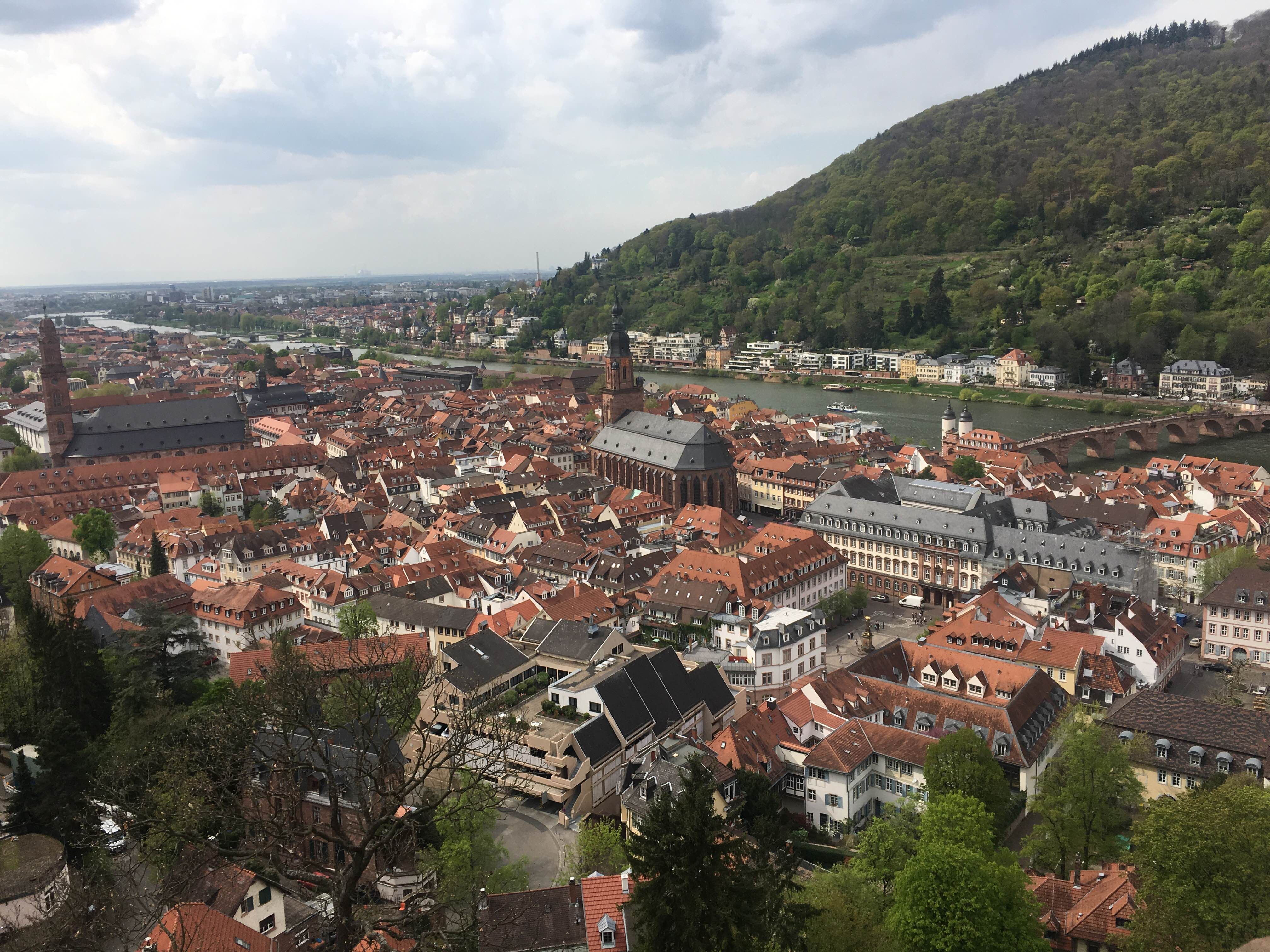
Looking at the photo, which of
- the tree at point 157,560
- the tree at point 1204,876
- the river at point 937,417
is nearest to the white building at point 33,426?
the tree at point 157,560

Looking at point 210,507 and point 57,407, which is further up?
point 57,407

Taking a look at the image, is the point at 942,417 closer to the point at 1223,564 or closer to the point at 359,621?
the point at 1223,564

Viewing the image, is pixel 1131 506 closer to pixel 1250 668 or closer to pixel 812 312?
pixel 1250 668

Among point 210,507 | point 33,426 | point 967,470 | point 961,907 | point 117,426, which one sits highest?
point 961,907

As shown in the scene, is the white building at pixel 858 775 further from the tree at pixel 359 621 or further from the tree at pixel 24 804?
the tree at pixel 24 804

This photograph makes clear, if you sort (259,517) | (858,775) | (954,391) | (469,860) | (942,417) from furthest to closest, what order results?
(954,391)
(942,417)
(259,517)
(858,775)
(469,860)

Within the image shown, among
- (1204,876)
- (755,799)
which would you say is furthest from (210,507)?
(1204,876)

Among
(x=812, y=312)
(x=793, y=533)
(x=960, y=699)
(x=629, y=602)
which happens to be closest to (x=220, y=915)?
(x=960, y=699)

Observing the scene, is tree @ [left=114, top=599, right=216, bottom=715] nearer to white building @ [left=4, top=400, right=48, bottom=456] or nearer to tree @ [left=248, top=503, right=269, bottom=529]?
tree @ [left=248, top=503, right=269, bottom=529]
